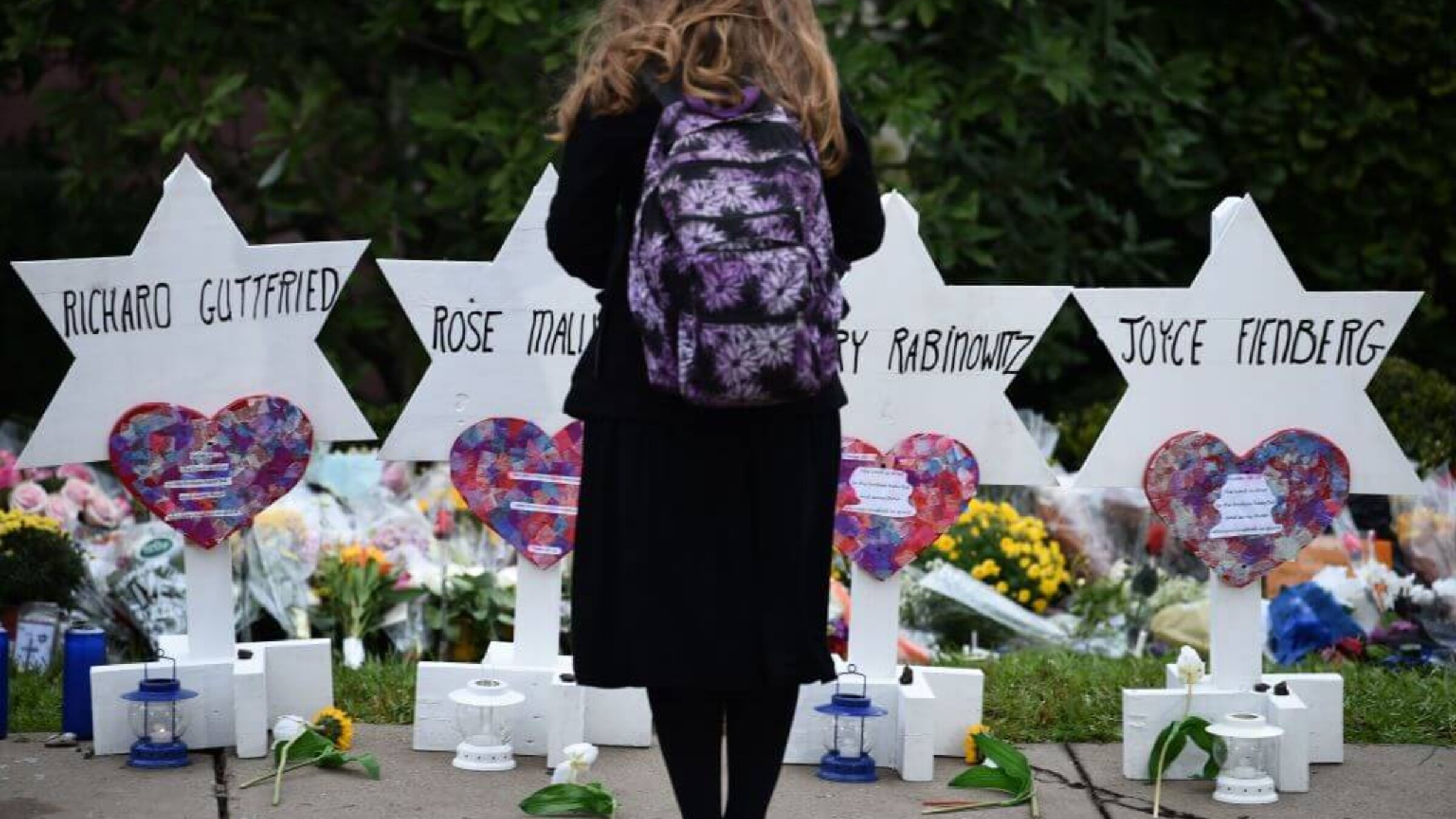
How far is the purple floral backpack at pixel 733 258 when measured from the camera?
9.40ft

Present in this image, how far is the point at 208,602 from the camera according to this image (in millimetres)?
4168

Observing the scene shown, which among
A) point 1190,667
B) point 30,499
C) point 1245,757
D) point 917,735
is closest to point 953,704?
point 917,735

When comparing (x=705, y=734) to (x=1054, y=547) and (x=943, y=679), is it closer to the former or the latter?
(x=943, y=679)

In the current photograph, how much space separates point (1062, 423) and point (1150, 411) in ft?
7.92

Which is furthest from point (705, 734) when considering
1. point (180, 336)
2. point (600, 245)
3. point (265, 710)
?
point (180, 336)

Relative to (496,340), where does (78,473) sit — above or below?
below

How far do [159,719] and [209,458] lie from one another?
1.90 feet

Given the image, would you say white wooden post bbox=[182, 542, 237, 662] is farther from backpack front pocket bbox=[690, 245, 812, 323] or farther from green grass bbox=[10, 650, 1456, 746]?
backpack front pocket bbox=[690, 245, 812, 323]

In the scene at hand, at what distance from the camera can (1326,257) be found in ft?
23.5

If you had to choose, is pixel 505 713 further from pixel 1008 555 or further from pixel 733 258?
pixel 1008 555

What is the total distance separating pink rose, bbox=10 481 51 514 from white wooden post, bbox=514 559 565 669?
188 cm

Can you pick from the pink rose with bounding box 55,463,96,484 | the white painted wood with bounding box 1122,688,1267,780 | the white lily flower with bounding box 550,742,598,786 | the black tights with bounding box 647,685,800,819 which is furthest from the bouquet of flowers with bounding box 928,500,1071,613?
the pink rose with bounding box 55,463,96,484

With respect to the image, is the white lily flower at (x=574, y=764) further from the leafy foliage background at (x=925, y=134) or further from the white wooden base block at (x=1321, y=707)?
the leafy foliage background at (x=925, y=134)

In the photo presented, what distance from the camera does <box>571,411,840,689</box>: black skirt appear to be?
308cm
